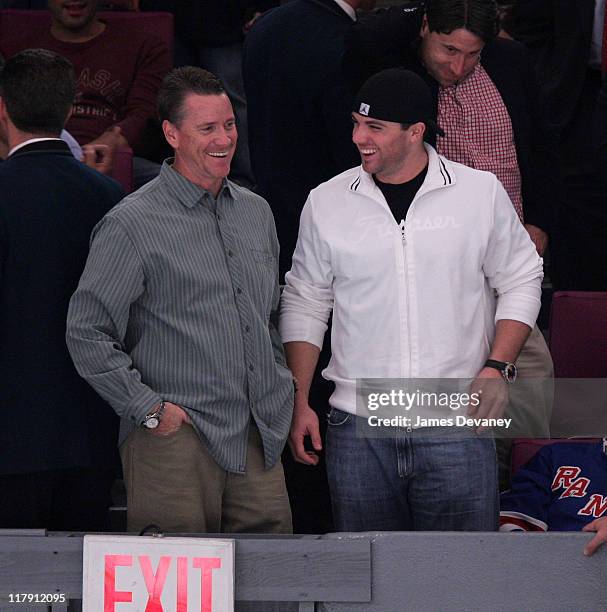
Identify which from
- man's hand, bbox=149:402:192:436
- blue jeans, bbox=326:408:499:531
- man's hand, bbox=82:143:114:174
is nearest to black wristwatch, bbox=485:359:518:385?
blue jeans, bbox=326:408:499:531

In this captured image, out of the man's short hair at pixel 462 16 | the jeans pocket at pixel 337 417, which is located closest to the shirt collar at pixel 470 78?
the man's short hair at pixel 462 16

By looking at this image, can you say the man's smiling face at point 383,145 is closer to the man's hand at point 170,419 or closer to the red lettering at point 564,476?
the man's hand at point 170,419

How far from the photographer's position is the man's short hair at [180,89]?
126 inches

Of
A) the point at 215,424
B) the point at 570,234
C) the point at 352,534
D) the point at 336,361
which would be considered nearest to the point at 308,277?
the point at 336,361

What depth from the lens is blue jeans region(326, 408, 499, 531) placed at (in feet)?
10.4

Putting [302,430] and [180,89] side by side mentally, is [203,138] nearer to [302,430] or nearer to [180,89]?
[180,89]

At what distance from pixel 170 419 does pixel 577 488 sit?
119 cm

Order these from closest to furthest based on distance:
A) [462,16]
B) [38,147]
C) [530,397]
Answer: [38,147] < [462,16] < [530,397]

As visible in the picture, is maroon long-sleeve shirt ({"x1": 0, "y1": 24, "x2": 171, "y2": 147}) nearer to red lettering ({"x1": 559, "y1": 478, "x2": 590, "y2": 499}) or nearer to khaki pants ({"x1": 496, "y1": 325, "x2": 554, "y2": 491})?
khaki pants ({"x1": 496, "y1": 325, "x2": 554, "y2": 491})

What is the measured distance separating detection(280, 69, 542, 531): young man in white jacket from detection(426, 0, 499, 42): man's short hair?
0.49 m

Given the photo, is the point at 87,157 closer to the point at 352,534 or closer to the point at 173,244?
the point at 173,244

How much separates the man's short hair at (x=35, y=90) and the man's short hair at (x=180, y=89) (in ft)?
0.84

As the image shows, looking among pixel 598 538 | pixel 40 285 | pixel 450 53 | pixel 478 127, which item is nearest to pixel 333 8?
pixel 450 53

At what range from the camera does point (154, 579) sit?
3.01 m
